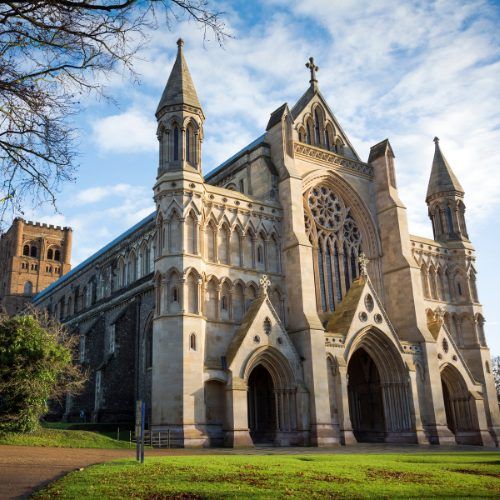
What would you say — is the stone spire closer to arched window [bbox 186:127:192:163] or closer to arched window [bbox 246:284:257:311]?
arched window [bbox 246:284:257:311]

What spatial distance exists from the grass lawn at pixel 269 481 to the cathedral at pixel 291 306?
12.4 metres

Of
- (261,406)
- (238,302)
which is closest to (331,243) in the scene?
(238,302)

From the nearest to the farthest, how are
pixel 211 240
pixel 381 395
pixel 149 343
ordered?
pixel 211 240 < pixel 381 395 < pixel 149 343

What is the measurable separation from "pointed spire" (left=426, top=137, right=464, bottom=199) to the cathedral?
0.12 m

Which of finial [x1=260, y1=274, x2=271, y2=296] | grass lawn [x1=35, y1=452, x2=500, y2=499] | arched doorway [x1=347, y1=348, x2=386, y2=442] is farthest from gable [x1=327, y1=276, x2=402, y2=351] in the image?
grass lawn [x1=35, y1=452, x2=500, y2=499]

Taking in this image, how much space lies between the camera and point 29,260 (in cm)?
8300

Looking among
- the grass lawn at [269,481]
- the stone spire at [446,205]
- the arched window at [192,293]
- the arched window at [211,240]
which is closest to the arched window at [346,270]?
the stone spire at [446,205]

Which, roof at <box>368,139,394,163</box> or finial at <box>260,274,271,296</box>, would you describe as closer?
finial at <box>260,274,271,296</box>

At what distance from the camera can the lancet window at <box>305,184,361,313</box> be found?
36.0 meters

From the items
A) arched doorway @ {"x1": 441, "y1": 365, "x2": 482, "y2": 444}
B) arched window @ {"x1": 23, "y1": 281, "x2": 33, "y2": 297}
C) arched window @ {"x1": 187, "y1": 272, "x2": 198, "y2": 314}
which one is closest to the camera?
arched window @ {"x1": 187, "y1": 272, "x2": 198, "y2": 314}

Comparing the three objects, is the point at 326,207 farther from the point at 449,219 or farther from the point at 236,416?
the point at 236,416

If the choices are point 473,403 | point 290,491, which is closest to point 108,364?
point 473,403

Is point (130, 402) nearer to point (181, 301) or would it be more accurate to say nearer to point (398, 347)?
point (181, 301)

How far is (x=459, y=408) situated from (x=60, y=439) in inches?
961
